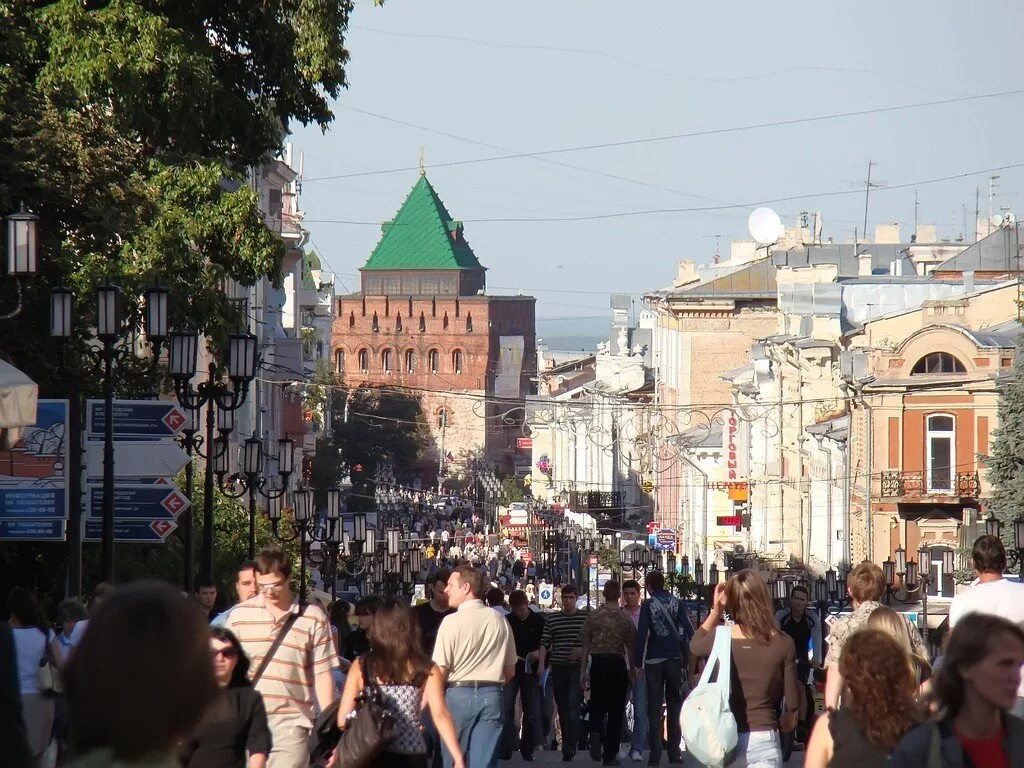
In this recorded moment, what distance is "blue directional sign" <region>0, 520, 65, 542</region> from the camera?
1827 centimetres

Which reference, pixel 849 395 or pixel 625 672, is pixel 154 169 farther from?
pixel 849 395

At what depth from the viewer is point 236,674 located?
7.74 meters

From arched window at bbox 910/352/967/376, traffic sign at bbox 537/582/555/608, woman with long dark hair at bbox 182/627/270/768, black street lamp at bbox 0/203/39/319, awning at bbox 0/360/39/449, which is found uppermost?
arched window at bbox 910/352/967/376

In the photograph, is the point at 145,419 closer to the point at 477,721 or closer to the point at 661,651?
the point at 661,651

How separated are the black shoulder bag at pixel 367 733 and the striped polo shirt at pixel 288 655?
0.46m

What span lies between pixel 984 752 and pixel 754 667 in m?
3.72

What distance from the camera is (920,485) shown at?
149 feet

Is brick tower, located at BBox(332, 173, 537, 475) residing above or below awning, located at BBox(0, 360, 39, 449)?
above

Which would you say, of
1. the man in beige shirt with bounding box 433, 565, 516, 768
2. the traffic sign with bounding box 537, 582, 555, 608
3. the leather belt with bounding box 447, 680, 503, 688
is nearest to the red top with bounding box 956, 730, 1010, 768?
the man in beige shirt with bounding box 433, 565, 516, 768

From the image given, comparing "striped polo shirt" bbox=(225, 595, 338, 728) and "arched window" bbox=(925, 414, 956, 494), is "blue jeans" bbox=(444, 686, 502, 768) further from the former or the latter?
"arched window" bbox=(925, 414, 956, 494)

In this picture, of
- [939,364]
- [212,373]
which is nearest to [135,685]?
[212,373]

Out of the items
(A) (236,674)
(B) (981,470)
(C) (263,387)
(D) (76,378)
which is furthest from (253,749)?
(C) (263,387)

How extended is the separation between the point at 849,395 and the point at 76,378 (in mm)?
29338

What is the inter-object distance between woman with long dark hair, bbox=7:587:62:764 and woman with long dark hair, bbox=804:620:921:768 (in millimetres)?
4810
